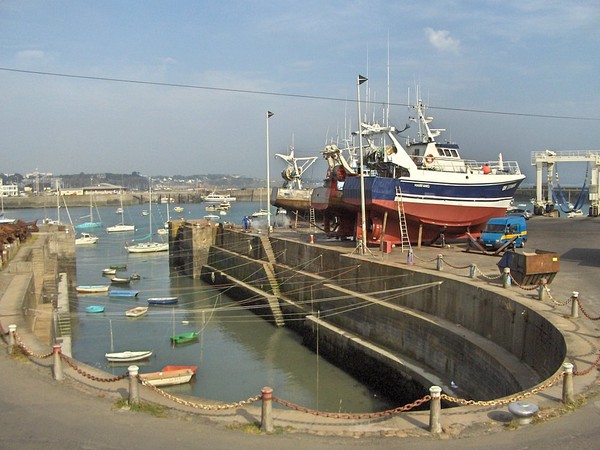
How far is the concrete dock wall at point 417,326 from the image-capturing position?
1355cm

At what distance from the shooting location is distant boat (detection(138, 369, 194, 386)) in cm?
1905

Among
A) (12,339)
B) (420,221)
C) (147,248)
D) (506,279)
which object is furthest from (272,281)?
(147,248)

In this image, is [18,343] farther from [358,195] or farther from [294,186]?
[294,186]

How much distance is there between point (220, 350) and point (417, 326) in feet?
33.2

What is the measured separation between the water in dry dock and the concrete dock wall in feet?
3.94

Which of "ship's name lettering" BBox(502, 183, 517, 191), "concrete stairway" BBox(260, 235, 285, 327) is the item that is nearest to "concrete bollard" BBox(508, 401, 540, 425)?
"concrete stairway" BBox(260, 235, 285, 327)

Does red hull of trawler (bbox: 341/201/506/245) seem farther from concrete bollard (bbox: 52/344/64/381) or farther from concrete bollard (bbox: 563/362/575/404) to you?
concrete bollard (bbox: 52/344/64/381)

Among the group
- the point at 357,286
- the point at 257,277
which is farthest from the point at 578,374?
the point at 257,277

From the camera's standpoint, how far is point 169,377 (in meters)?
19.2

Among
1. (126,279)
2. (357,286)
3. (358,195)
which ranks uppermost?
(358,195)

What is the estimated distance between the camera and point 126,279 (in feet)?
137

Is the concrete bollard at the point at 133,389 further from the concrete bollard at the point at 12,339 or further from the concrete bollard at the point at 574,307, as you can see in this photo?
the concrete bollard at the point at 574,307

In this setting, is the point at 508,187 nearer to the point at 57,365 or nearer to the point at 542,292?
the point at 542,292

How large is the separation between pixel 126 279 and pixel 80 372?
32.3 meters
